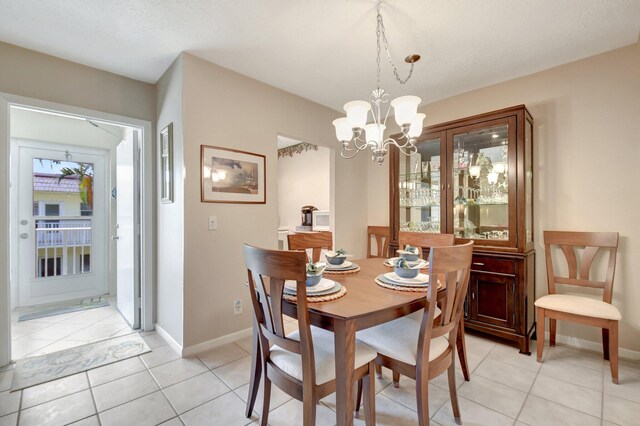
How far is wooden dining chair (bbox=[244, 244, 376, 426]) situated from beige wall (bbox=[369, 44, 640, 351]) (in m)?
2.31

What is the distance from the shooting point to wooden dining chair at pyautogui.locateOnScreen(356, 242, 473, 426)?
131 cm

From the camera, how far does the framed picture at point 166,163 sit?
8.16ft

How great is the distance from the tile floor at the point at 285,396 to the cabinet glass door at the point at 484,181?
3.42 feet

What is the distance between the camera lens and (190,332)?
7.69 ft

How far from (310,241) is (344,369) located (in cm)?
117

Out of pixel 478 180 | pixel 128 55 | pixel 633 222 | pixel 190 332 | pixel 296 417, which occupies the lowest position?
pixel 296 417

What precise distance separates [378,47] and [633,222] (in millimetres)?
2407

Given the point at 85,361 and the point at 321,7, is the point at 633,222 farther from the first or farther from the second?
the point at 85,361

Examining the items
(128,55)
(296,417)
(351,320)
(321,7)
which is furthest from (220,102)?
(296,417)

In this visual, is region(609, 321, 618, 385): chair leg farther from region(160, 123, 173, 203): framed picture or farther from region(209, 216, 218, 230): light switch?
region(160, 123, 173, 203): framed picture

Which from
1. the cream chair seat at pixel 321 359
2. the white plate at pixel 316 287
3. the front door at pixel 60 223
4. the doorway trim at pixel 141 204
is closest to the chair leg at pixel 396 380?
the cream chair seat at pixel 321 359

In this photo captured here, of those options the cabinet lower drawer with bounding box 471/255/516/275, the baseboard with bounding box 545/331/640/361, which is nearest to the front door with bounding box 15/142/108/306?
the cabinet lower drawer with bounding box 471/255/516/275

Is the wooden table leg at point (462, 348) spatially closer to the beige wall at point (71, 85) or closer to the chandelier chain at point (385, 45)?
the chandelier chain at point (385, 45)

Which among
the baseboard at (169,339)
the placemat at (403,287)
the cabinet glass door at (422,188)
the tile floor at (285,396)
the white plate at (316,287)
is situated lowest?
the tile floor at (285,396)
